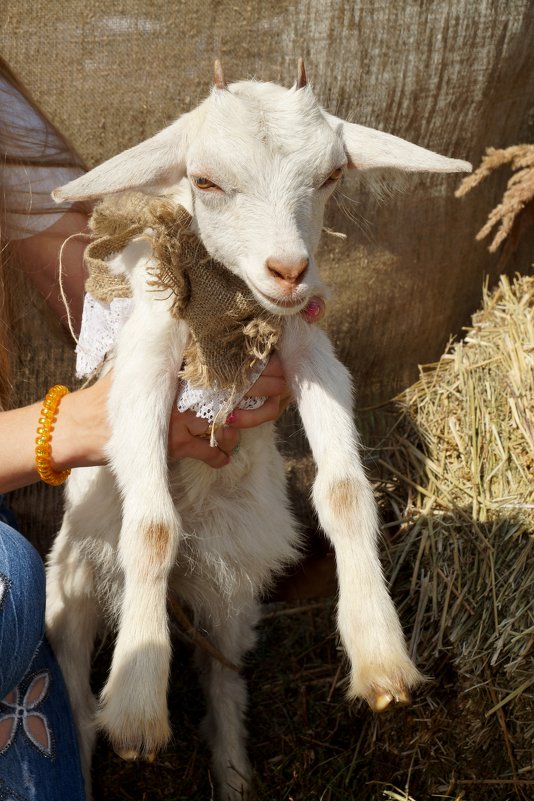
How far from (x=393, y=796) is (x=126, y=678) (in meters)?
0.91

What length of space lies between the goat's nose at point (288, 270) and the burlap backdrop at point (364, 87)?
957mm

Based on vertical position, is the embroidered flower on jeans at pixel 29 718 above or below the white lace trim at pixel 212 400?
below

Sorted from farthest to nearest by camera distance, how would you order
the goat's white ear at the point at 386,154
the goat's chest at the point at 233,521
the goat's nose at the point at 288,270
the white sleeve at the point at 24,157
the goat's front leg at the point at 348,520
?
1. the white sleeve at the point at 24,157
2. the goat's chest at the point at 233,521
3. the goat's white ear at the point at 386,154
4. the goat's front leg at the point at 348,520
5. the goat's nose at the point at 288,270

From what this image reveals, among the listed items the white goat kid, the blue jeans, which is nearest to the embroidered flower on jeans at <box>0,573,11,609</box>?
the blue jeans

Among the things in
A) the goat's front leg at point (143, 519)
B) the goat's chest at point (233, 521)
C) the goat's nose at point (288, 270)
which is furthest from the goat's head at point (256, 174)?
the goat's chest at point (233, 521)

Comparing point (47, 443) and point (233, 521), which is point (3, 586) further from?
point (233, 521)

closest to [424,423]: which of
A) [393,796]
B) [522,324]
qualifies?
[522,324]

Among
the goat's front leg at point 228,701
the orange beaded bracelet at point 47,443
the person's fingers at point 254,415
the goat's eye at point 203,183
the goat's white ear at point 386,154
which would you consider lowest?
the goat's front leg at point 228,701

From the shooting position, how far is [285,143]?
A: 1.80 m

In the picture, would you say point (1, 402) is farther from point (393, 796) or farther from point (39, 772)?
point (393, 796)

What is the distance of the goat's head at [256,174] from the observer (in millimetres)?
1756

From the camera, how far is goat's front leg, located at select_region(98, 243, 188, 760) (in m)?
1.75

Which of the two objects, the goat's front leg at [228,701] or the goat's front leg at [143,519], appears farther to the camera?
the goat's front leg at [228,701]

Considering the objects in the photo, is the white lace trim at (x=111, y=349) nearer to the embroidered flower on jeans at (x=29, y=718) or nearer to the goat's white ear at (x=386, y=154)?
the goat's white ear at (x=386, y=154)
